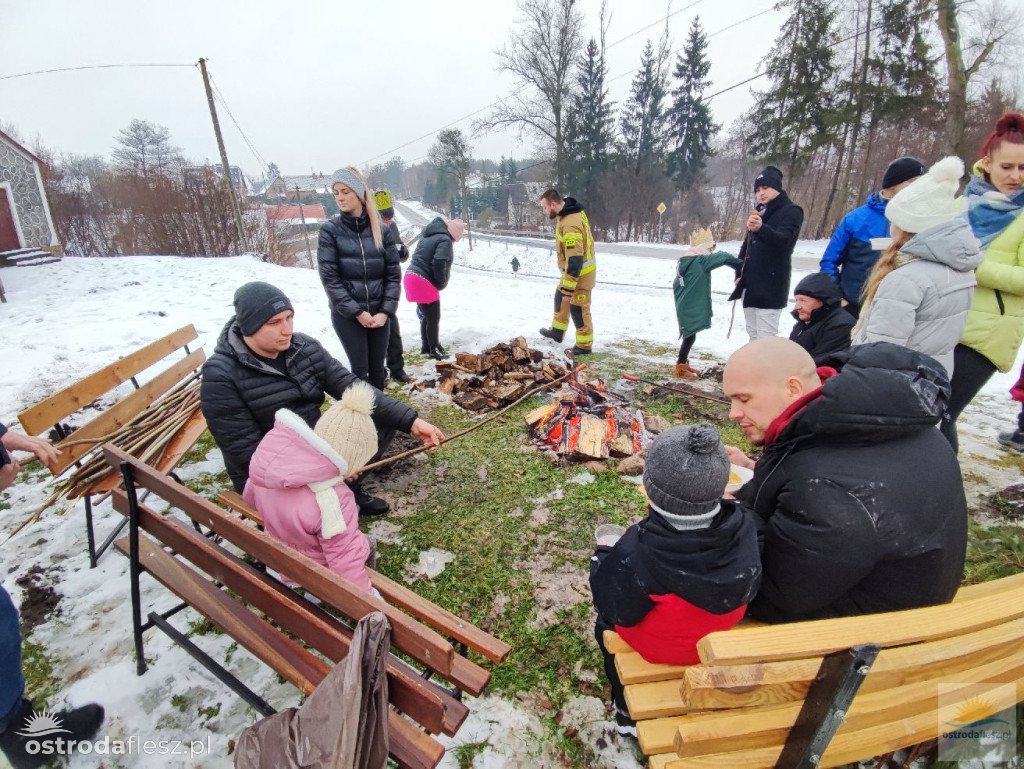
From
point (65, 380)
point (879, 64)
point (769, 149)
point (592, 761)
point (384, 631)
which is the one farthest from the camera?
point (769, 149)

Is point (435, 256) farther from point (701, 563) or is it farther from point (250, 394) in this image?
point (701, 563)

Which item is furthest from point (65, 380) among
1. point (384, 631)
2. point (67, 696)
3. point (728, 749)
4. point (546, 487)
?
point (728, 749)

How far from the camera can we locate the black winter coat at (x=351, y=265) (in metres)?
4.21

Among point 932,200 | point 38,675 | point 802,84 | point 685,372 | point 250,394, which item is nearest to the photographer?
point 38,675

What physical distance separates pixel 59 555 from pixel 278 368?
6.53ft

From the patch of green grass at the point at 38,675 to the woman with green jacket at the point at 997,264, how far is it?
16.6 feet

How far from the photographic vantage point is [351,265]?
4.33m

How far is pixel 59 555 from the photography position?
3.03 m

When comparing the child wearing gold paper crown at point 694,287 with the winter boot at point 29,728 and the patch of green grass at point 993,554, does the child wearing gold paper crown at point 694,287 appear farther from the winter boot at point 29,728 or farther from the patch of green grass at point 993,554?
the winter boot at point 29,728

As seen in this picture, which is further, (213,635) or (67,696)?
(213,635)

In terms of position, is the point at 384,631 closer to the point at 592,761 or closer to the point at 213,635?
the point at 592,761

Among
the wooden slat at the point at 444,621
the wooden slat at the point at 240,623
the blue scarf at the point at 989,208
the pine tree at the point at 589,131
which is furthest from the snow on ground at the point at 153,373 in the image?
the pine tree at the point at 589,131

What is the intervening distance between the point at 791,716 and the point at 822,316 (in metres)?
3.47
